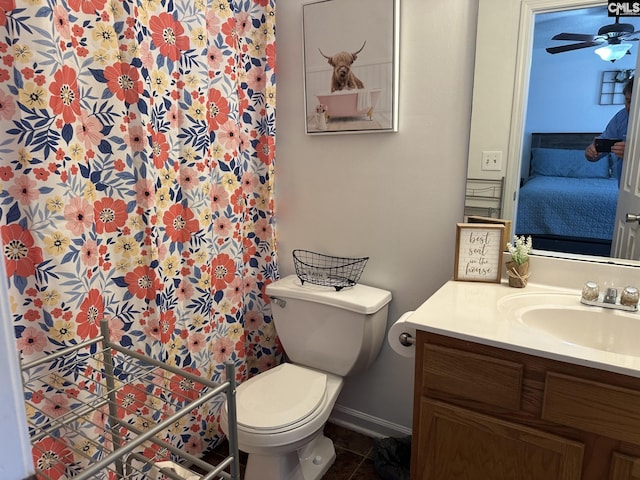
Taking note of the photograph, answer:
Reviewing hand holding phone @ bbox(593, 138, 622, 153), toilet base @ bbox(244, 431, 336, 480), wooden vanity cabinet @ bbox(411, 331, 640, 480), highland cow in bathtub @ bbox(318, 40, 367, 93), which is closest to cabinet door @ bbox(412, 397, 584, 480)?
wooden vanity cabinet @ bbox(411, 331, 640, 480)

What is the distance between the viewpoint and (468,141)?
171 cm

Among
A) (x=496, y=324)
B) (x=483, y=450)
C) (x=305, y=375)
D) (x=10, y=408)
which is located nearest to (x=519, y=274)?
(x=496, y=324)

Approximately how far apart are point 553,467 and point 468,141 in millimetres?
1095

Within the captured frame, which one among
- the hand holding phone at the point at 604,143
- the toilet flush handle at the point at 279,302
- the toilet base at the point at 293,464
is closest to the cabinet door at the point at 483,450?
the toilet base at the point at 293,464

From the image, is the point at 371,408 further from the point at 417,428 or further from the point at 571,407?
the point at 571,407

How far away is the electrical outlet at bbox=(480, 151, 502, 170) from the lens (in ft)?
5.40

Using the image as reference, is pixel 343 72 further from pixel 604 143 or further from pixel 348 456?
pixel 348 456

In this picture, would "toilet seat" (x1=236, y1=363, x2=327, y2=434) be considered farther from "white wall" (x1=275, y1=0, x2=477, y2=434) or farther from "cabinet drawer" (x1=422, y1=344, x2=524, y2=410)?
"cabinet drawer" (x1=422, y1=344, x2=524, y2=410)

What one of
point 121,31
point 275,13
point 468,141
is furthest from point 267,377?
point 275,13

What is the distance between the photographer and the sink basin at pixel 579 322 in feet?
4.35

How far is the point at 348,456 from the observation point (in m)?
2.01

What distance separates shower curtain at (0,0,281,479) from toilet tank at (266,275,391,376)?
229mm

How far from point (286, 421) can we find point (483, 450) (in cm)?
64

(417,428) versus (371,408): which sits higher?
(417,428)
